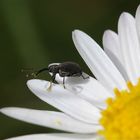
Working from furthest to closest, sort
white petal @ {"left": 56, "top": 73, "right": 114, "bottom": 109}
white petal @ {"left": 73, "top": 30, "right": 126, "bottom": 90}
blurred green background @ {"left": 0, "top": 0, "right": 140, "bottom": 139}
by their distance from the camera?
1. blurred green background @ {"left": 0, "top": 0, "right": 140, "bottom": 139}
2. white petal @ {"left": 73, "top": 30, "right": 126, "bottom": 90}
3. white petal @ {"left": 56, "top": 73, "right": 114, "bottom": 109}

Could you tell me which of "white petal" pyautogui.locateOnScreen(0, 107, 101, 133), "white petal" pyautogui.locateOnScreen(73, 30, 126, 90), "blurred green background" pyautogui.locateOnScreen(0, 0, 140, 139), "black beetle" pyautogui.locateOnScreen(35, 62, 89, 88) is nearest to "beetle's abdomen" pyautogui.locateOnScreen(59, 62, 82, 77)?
"black beetle" pyautogui.locateOnScreen(35, 62, 89, 88)

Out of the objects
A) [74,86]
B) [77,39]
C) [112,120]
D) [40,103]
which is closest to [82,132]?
[112,120]

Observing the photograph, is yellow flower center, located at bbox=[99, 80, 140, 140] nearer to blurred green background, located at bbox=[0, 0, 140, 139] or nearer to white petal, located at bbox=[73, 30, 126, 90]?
white petal, located at bbox=[73, 30, 126, 90]

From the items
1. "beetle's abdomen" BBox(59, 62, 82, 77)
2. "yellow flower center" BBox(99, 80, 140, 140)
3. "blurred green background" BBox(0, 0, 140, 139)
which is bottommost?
"yellow flower center" BBox(99, 80, 140, 140)

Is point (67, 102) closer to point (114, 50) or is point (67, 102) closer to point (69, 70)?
point (69, 70)

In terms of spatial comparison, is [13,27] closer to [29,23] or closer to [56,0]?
[29,23]

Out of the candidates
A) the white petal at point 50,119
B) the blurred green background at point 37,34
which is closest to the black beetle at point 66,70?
the white petal at point 50,119
